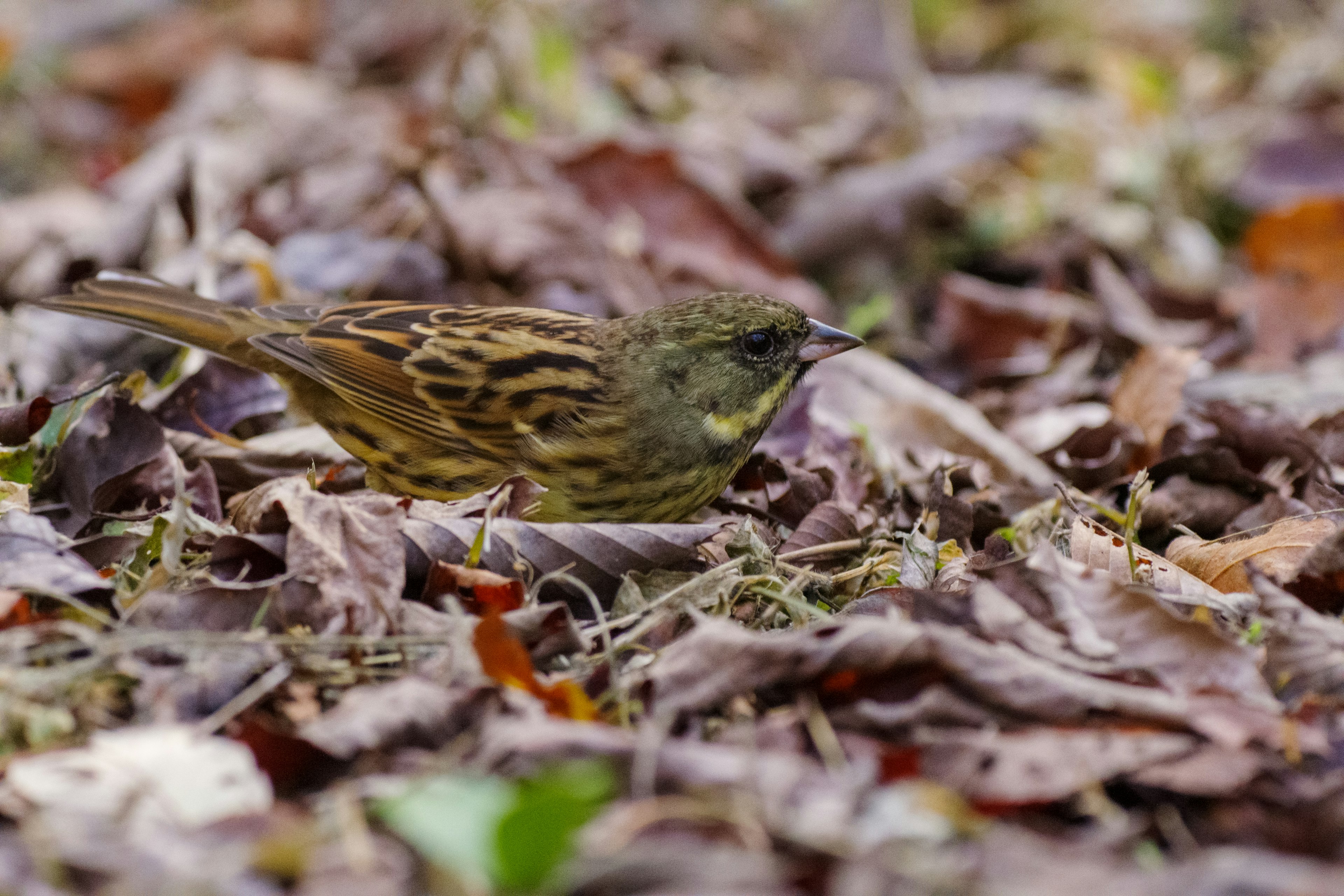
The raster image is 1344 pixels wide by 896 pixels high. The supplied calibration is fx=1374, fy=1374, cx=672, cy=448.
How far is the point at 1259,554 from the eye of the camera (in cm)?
391

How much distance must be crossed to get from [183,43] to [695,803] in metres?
9.03

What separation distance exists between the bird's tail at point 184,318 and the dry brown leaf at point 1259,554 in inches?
122

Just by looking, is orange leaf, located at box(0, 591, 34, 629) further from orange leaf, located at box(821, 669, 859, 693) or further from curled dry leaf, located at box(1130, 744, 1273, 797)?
curled dry leaf, located at box(1130, 744, 1273, 797)

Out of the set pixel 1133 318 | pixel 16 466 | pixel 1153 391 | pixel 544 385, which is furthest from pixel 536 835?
pixel 1133 318

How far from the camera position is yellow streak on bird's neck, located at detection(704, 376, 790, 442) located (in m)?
4.52

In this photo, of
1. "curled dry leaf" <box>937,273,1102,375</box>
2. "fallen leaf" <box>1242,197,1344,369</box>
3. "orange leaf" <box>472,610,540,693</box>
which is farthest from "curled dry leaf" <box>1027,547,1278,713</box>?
"fallen leaf" <box>1242,197,1344,369</box>

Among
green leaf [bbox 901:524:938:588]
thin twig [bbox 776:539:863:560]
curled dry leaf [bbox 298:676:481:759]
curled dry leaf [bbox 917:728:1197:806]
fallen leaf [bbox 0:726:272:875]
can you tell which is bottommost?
thin twig [bbox 776:539:863:560]

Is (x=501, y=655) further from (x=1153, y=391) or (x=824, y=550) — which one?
(x=1153, y=391)

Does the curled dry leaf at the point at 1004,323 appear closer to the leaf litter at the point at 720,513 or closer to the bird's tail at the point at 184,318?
the leaf litter at the point at 720,513

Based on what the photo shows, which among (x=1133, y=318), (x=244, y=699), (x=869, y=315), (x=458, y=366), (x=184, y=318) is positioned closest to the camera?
(x=244, y=699)

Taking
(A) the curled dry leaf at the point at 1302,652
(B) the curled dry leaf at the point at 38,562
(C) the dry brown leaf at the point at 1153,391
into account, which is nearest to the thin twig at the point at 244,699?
(B) the curled dry leaf at the point at 38,562

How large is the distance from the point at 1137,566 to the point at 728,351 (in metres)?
1.52

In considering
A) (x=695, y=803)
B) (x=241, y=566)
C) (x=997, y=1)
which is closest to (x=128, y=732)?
(x=241, y=566)

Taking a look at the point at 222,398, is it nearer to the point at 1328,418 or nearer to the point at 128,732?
the point at 128,732
